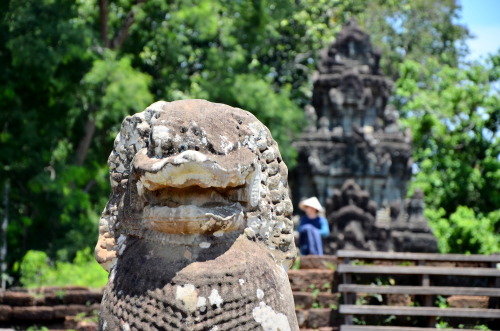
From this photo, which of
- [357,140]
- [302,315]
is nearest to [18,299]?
[302,315]

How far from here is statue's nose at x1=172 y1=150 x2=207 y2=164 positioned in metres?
3.20

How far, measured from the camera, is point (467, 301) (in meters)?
6.82

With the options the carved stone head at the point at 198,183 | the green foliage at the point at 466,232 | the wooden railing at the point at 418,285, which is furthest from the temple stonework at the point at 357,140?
the carved stone head at the point at 198,183

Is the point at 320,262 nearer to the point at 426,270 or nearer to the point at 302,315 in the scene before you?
the point at 302,315

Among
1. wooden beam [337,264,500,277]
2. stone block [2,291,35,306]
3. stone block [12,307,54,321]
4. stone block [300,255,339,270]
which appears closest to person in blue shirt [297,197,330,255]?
stone block [300,255,339,270]

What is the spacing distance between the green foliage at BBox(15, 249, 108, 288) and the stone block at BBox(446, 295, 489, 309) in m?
5.06

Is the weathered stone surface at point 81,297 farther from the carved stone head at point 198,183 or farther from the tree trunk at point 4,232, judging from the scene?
the tree trunk at point 4,232

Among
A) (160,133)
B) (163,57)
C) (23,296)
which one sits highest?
(163,57)

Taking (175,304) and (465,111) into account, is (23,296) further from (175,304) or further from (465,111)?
(465,111)

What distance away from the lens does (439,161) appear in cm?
2198

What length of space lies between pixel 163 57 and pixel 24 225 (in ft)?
15.2

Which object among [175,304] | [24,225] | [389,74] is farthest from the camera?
[389,74]

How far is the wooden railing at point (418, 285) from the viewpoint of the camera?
6379mm

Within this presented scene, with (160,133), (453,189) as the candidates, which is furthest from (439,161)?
(160,133)
